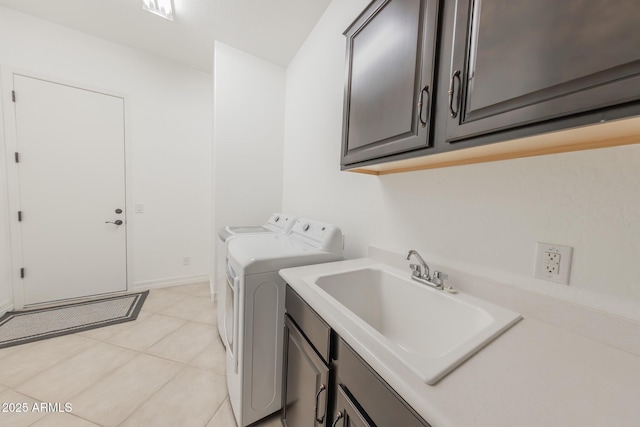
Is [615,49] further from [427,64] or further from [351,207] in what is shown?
[351,207]

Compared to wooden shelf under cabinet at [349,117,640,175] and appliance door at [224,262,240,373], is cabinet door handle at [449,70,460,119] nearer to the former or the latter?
wooden shelf under cabinet at [349,117,640,175]

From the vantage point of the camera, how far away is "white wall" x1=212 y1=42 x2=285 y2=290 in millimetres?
2393

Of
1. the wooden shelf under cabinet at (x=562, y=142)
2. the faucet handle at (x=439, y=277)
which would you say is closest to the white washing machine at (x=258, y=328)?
the faucet handle at (x=439, y=277)

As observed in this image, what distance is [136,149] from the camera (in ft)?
8.75

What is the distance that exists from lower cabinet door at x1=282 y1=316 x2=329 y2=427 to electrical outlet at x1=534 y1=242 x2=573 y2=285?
2.54 ft

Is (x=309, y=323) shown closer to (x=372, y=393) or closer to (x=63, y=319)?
(x=372, y=393)

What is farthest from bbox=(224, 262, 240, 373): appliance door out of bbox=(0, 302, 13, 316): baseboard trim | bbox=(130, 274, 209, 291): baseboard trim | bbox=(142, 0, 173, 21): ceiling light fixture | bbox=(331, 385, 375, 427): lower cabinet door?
bbox=(0, 302, 13, 316): baseboard trim

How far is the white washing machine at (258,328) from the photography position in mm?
1128

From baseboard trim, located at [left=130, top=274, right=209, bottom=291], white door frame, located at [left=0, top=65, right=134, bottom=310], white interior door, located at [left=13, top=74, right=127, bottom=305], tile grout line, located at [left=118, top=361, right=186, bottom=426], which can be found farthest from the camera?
A: baseboard trim, located at [left=130, top=274, right=209, bottom=291]

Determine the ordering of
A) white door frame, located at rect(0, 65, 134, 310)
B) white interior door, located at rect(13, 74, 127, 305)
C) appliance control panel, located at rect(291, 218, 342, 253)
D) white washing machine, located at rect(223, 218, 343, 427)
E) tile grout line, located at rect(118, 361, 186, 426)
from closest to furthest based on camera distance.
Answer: white washing machine, located at rect(223, 218, 343, 427) → tile grout line, located at rect(118, 361, 186, 426) → appliance control panel, located at rect(291, 218, 342, 253) → white door frame, located at rect(0, 65, 134, 310) → white interior door, located at rect(13, 74, 127, 305)

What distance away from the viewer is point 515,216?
2.59 feet

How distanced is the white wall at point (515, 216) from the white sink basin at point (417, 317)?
16 cm

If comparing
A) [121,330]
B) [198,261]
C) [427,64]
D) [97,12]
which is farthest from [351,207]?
[97,12]

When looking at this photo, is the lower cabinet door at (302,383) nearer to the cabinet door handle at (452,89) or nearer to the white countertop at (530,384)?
the white countertop at (530,384)
